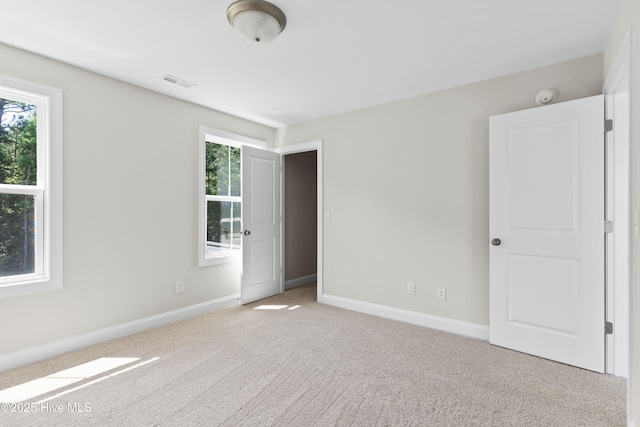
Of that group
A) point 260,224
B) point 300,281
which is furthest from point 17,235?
point 300,281

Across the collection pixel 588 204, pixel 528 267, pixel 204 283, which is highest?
pixel 588 204

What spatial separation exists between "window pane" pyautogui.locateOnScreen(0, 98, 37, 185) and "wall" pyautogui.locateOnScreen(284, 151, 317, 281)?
2.88 m

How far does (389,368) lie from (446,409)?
54 cm

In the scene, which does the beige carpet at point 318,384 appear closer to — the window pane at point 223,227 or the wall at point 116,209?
the wall at point 116,209

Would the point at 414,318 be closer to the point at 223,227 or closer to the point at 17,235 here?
the point at 223,227

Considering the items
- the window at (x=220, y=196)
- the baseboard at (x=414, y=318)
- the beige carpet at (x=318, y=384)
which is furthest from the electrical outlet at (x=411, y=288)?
the window at (x=220, y=196)

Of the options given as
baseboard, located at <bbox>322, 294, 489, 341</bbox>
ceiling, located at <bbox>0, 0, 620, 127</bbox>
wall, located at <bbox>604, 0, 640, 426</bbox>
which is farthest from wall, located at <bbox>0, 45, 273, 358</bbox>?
wall, located at <bbox>604, 0, 640, 426</bbox>

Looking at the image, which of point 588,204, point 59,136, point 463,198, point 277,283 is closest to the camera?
point 588,204

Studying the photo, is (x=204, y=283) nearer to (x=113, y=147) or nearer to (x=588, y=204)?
(x=113, y=147)

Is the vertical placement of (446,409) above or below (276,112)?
below

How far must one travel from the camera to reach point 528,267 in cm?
261

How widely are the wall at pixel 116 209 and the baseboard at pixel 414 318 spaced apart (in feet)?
5.30

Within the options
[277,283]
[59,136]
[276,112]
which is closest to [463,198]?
[276,112]

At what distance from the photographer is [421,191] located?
3.32 meters
